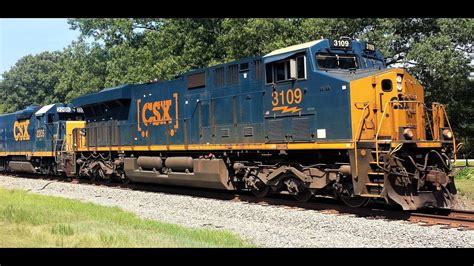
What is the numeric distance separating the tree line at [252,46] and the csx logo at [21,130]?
23.2ft

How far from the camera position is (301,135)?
1139 centimetres

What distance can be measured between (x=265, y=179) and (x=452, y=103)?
1629cm

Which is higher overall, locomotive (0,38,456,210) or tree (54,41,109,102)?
tree (54,41,109,102)

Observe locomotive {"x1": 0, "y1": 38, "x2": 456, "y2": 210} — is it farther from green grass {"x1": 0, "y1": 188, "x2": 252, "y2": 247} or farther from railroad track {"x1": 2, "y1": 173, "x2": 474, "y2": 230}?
green grass {"x1": 0, "y1": 188, "x2": 252, "y2": 247}

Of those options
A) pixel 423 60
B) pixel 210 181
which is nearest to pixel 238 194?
pixel 210 181

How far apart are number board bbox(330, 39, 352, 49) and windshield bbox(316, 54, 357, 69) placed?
0.23m

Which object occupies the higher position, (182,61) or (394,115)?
(182,61)

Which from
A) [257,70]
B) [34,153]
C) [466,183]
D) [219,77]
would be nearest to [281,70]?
[257,70]

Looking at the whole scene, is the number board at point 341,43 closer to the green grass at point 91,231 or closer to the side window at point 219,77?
the side window at point 219,77

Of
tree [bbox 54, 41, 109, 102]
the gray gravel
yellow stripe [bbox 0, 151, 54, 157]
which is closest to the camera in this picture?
the gray gravel

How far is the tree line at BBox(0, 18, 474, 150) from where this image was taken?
21.0 m

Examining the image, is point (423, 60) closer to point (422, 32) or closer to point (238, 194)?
point (422, 32)

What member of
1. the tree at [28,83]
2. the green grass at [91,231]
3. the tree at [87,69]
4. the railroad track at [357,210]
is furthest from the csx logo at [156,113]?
the tree at [28,83]

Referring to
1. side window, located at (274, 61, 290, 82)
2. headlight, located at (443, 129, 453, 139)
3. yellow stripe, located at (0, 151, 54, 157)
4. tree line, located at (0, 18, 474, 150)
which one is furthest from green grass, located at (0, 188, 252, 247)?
tree line, located at (0, 18, 474, 150)
